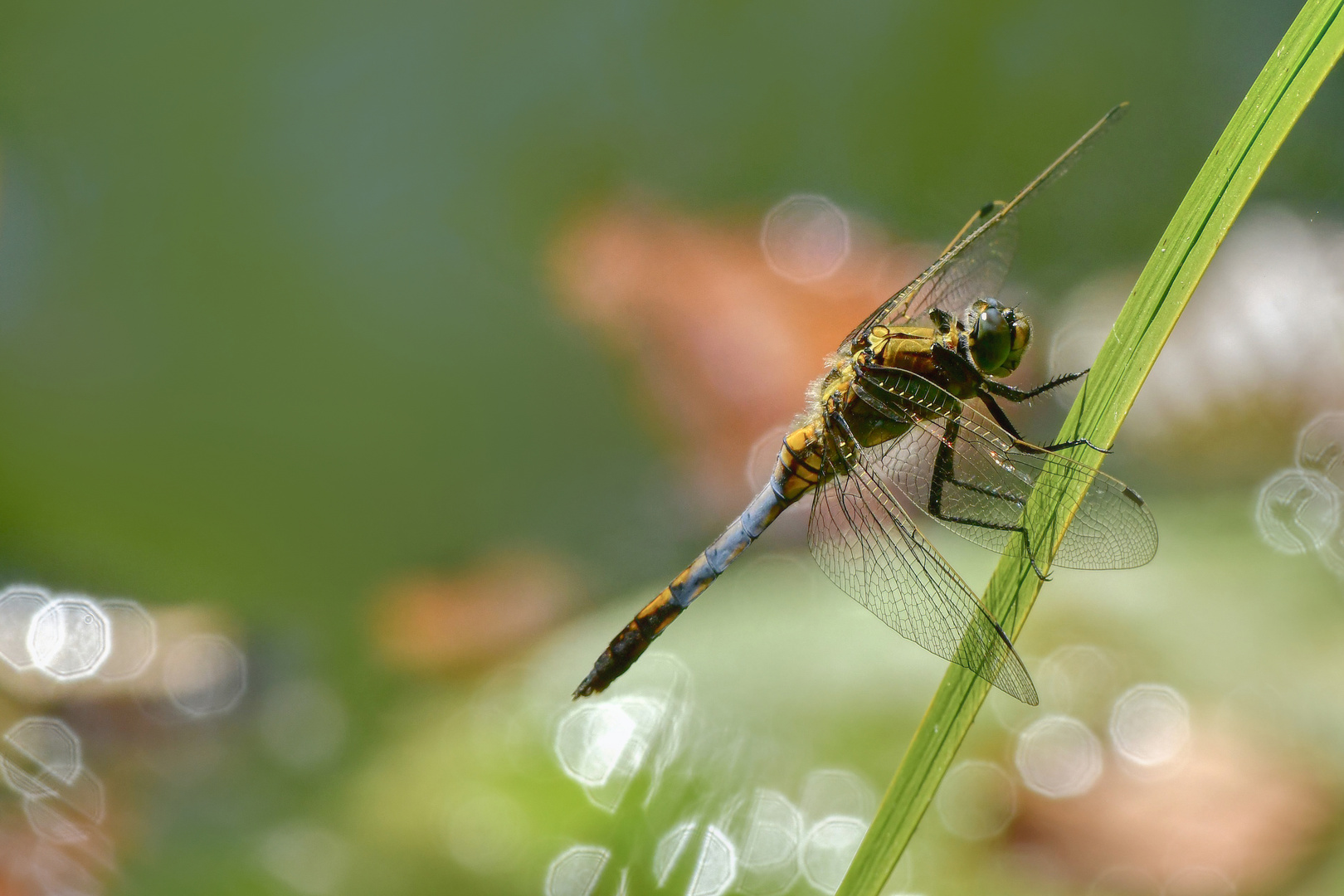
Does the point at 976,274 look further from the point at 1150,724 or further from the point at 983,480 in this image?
the point at 1150,724

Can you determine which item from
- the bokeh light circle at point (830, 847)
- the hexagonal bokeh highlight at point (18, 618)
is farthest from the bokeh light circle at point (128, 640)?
the bokeh light circle at point (830, 847)

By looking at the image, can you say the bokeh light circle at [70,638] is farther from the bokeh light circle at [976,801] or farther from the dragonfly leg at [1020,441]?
the dragonfly leg at [1020,441]

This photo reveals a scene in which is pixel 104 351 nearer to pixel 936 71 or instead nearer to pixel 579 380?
pixel 579 380

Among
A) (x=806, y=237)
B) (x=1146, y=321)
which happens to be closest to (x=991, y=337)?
(x=1146, y=321)

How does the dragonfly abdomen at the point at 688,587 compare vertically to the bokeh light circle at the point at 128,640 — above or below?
above

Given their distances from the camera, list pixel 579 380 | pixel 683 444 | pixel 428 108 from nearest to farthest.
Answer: pixel 683 444
pixel 579 380
pixel 428 108

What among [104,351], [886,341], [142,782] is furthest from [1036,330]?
[104,351]
